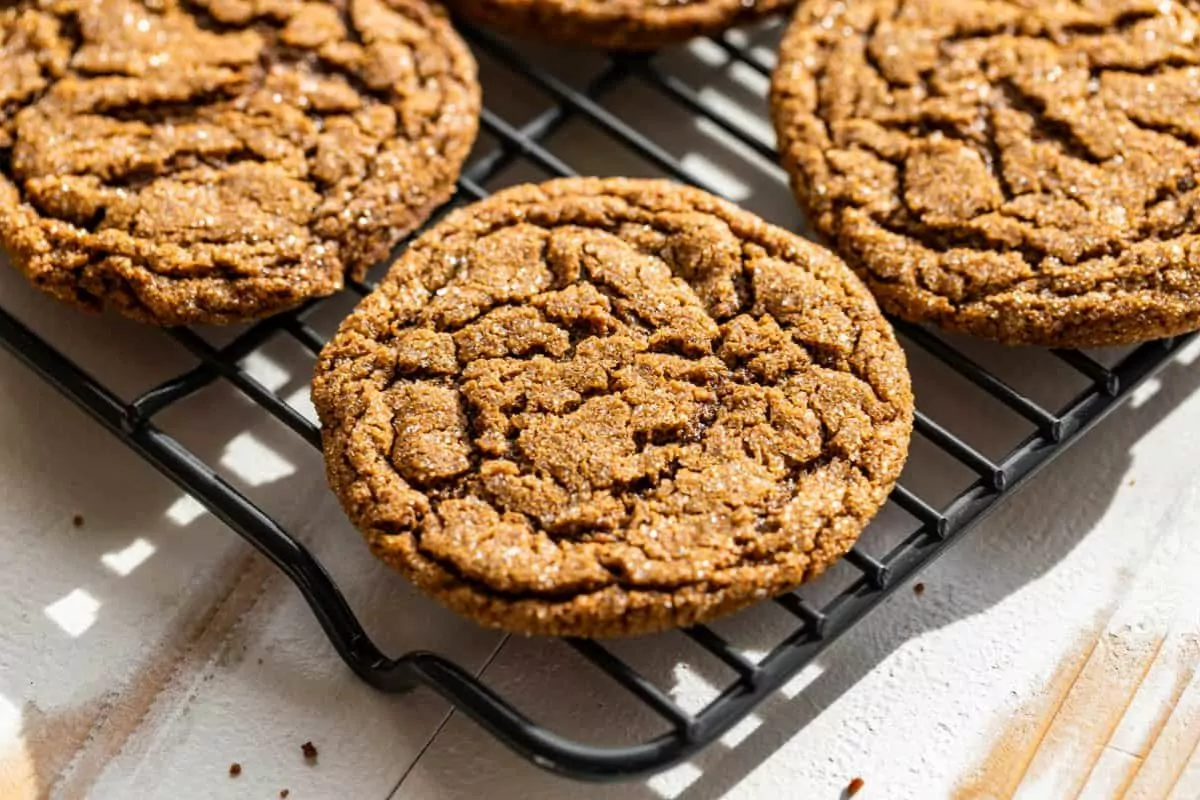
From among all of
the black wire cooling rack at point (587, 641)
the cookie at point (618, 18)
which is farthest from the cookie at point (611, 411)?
the cookie at point (618, 18)

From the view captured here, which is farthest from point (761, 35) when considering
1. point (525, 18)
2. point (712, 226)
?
point (712, 226)

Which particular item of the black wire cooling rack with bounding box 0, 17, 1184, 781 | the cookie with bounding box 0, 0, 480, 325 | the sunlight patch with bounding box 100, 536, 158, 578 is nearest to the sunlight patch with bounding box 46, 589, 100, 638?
the sunlight patch with bounding box 100, 536, 158, 578

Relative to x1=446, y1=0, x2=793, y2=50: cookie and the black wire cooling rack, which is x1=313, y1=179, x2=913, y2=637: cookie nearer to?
the black wire cooling rack

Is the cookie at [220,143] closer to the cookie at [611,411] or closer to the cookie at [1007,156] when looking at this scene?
the cookie at [611,411]

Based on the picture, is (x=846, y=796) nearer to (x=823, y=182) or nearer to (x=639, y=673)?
(x=639, y=673)

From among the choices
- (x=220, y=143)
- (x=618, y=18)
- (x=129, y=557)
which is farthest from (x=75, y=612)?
(x=618, y=18)

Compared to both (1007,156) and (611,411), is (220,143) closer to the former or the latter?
(611,411)
